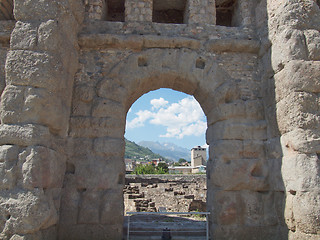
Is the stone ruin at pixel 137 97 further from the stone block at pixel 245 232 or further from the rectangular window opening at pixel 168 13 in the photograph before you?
the rectangular window opening at pixel 168 13

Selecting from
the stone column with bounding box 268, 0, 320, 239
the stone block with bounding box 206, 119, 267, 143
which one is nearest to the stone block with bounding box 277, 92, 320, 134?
the stone column with bounding box 268, 0, 320, 239

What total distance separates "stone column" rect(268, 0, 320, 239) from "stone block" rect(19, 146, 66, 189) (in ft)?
13.0

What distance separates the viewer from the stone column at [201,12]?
20.5 feet

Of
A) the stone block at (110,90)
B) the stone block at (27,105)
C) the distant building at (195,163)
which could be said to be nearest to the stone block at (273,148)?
the stone block at (110,90)

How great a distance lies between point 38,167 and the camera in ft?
13.7

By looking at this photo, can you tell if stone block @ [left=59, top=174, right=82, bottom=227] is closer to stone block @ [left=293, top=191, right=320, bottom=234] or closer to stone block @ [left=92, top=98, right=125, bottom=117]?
stone block @ [left=92, top=98, right=125, bottom=117]

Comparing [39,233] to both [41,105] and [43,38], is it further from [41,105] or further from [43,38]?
[43,38]

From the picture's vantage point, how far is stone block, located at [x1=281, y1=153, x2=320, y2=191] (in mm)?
4406

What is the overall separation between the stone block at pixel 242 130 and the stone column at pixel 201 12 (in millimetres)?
2368

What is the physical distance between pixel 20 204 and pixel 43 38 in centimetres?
264

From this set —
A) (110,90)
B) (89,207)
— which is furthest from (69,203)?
(110,90)

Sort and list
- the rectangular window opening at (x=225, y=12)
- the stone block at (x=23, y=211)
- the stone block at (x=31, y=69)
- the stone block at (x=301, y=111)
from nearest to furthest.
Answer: the stone block at (x=23, y=211), the stone block at (x=31, y=69), the stone block at (x=301, y=111), the rectangular window opening at (x=225, y=12)

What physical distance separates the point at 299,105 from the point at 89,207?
13.5ft

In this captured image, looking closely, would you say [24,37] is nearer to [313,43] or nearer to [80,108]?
[80,108]
